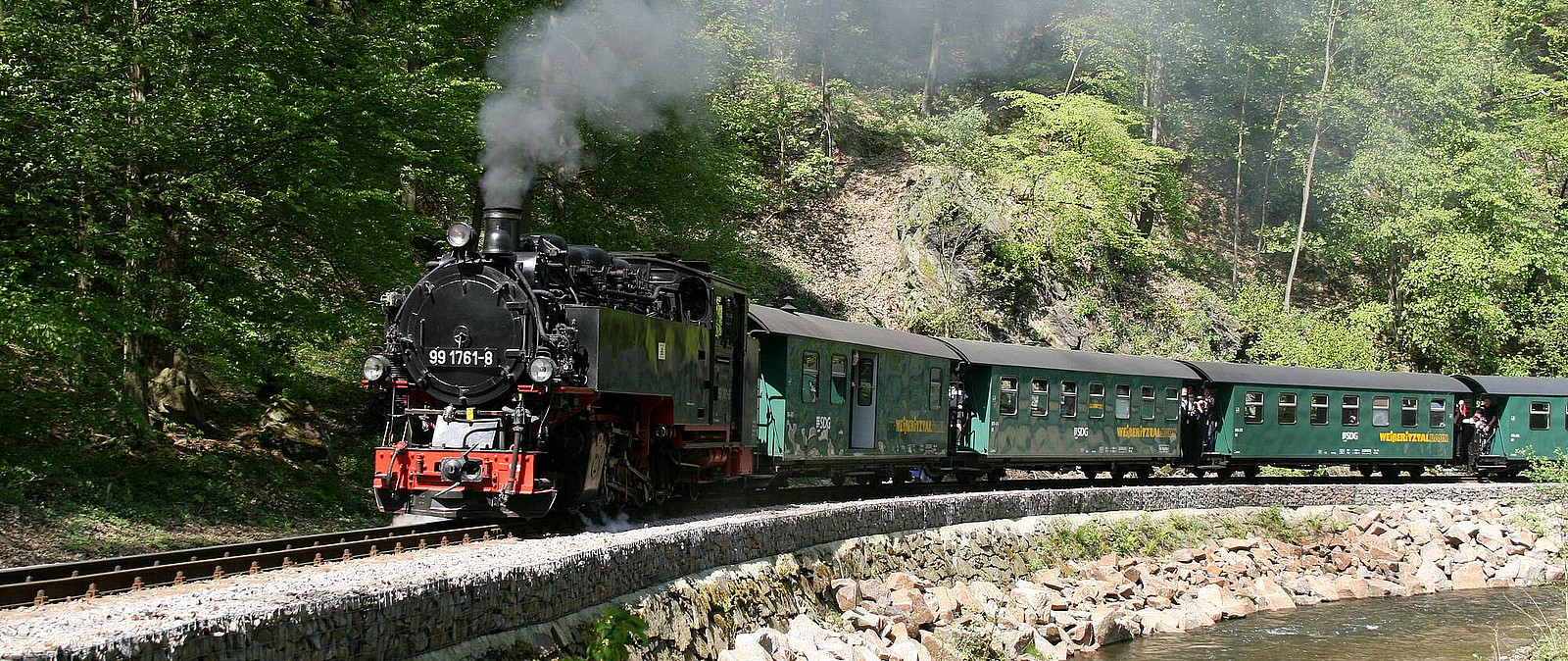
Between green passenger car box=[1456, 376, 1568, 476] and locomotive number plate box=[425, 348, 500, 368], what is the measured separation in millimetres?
23560

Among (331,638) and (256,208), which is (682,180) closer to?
(256,208)

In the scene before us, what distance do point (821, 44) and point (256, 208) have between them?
3327 cm

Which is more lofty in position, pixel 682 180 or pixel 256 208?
pixel 682 180

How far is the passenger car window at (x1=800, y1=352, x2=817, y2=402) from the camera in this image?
15836 millimetres

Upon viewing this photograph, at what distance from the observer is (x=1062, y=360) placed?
2131cm

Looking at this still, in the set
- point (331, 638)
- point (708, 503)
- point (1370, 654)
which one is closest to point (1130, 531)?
point (1370, 654)

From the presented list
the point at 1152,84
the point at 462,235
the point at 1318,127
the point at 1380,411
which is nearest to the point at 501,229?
the point at 462,235

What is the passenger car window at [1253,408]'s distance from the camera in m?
23.5

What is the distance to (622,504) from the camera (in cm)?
1237

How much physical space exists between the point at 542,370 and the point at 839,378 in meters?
7.07

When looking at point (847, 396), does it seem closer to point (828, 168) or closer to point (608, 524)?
point (608, 524)

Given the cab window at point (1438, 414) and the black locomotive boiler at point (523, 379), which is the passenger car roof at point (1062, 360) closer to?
the cab window at point (1438, 414)

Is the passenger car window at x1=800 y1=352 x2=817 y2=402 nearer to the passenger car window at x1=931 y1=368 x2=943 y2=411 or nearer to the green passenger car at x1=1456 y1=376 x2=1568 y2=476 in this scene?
the passenger car window at x1=931 y1=368 x2=943 y2=411

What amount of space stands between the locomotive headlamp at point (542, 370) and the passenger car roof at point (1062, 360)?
1081 centimetres
